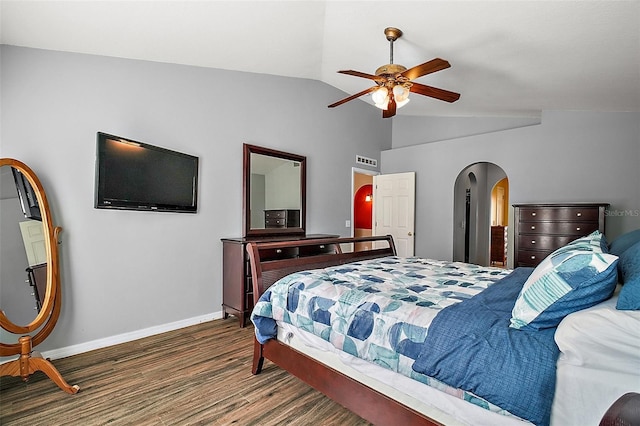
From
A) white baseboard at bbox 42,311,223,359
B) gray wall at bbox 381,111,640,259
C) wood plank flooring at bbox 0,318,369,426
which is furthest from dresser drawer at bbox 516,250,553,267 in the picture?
white baseboard at bbox 42,311,223,359

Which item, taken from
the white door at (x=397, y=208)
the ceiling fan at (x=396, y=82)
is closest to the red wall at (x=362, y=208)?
the white door at (x=397, y=208)

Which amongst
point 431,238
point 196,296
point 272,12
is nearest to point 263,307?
point 196,296

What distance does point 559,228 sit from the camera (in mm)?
3848

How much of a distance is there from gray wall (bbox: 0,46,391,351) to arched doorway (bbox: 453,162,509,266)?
359 cm

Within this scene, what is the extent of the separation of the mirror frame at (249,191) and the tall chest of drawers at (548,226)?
9.29 ft

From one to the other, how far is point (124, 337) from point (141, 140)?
190 centimetres

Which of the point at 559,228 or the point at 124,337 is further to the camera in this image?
the point at 559,228

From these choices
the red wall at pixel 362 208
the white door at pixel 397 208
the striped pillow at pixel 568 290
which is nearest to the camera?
the striped pillow at pixel 568 290

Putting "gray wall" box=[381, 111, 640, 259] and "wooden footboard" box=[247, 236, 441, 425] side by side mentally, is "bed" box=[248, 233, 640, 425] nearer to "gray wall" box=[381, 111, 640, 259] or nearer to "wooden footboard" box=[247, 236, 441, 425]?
"wooden footboard" box=[247, 236, 441, 425]

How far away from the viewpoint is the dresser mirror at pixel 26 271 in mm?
2178

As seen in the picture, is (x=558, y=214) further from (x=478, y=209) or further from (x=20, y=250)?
(x=20, y=250)

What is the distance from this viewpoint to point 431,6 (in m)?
2.57

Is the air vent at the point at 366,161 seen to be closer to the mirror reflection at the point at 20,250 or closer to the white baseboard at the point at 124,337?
the white baseboard at the point at 124,337

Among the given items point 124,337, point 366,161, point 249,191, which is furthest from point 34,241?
point 366,161
